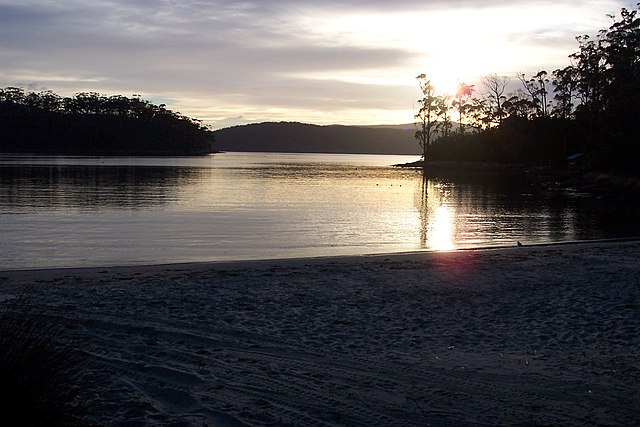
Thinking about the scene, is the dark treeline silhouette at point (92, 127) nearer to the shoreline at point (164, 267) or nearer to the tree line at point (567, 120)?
the tree line at point (567, 120)

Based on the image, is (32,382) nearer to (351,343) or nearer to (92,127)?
(351,343)

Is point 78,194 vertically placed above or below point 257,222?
above

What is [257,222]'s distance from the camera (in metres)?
25.4

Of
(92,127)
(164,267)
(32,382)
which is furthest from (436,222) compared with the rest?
(92,127)

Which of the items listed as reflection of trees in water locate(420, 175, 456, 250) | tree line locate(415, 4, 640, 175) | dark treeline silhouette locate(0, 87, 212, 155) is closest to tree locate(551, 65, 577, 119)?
tree line locate(415, 4, 640, 175)

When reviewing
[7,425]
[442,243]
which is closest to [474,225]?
[442,243]

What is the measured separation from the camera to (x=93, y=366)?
241 inches

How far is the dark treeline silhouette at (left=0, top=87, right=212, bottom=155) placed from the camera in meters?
142

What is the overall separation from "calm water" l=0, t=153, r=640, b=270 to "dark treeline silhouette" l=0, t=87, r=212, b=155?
108 m

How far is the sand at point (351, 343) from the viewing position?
17.6 feet

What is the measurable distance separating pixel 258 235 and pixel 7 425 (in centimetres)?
1815

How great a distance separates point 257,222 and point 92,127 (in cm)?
13298

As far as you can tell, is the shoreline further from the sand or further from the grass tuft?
the grass tuft

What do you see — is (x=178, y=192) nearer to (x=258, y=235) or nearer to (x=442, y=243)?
(x=258, y=235)
